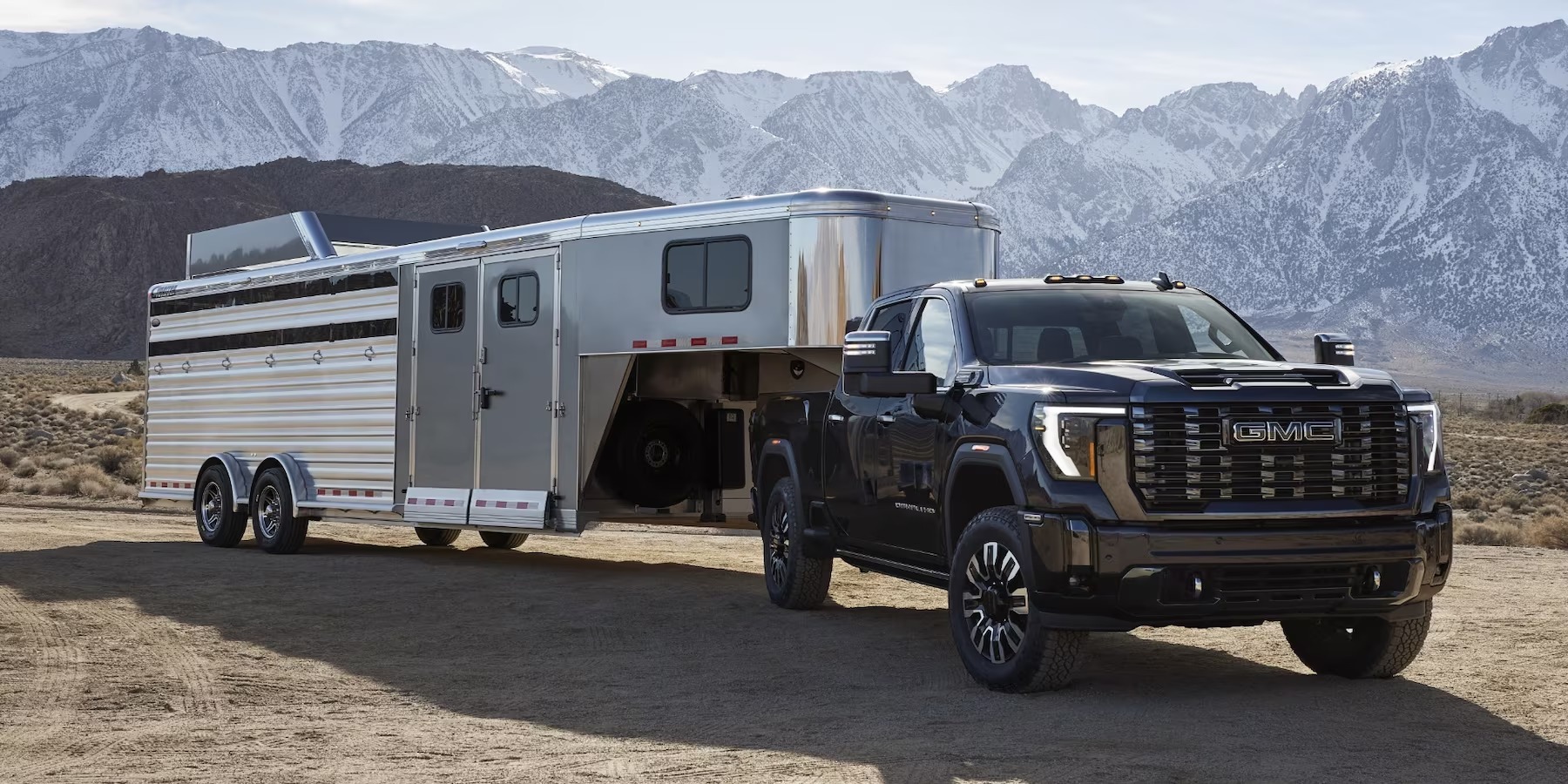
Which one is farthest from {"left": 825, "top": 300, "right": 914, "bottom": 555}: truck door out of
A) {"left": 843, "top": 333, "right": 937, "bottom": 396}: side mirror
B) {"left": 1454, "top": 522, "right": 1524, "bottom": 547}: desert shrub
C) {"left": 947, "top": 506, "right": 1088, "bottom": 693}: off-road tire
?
{"left": 1454, "top": 522, "right": 1524, "bottom": 547}: desert shrub

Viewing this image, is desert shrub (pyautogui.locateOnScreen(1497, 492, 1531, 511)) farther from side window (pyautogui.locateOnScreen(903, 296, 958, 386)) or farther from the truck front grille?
the truck front grille

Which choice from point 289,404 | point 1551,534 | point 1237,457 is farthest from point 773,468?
point 1551,534

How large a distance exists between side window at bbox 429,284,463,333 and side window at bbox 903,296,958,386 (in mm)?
6482

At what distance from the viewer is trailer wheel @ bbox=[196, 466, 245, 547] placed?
61.4 ft

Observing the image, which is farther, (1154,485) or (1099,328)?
(1099,328)

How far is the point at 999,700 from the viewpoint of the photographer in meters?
9.02

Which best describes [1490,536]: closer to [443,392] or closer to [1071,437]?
[443,392]

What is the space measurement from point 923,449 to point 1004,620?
4.36ft

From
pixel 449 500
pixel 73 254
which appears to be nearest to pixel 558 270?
pixel 449 500

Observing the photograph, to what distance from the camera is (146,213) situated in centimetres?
11838

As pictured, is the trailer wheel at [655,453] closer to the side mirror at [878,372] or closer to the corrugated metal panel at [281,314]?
the corrugated metal panel at [281,314]

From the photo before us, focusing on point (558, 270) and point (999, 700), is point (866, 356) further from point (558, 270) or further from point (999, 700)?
point (558, 270)

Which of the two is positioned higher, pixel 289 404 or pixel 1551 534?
pixel 289 404

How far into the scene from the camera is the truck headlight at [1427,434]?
893cm
